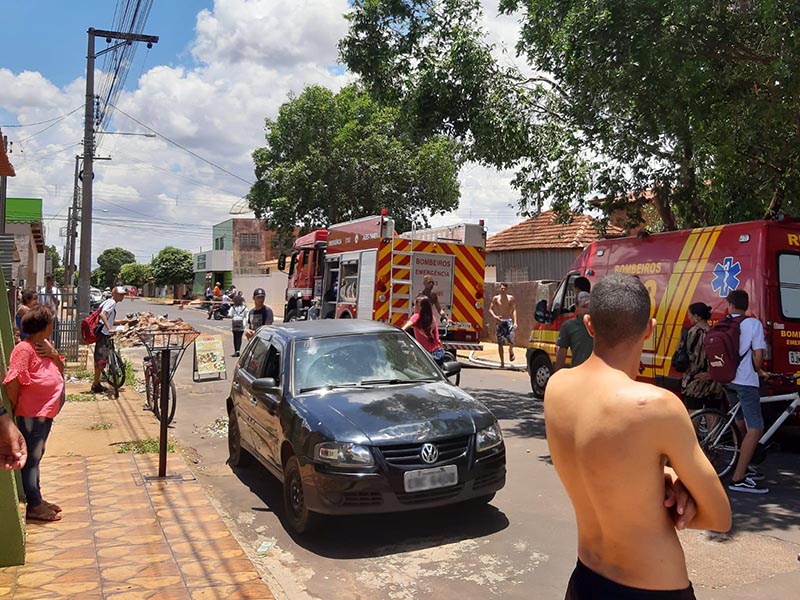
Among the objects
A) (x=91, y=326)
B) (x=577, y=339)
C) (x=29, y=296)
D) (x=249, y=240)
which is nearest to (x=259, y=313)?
(x=91, y=326)

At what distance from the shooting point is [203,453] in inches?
340

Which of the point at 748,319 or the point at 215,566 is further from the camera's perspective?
the point at 748,319

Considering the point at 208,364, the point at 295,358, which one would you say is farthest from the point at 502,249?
the point at 295,358

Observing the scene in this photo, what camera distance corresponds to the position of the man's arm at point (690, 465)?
1.98 m

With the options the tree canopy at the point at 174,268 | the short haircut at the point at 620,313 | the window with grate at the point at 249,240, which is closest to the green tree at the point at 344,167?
the short haircut at the point at 620,313

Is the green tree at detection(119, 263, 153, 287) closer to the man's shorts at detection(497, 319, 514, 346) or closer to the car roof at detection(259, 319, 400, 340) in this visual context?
the man's shorts at detection(497, 319, 514, 346)

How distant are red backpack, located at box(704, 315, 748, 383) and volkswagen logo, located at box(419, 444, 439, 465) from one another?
2965 millimetres

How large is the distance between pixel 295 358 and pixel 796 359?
5.37 m

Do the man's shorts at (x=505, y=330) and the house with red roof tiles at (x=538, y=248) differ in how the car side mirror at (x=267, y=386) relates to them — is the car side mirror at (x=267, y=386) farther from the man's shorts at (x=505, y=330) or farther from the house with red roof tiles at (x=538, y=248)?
the house with red roof tiles at (x=538, y=248)

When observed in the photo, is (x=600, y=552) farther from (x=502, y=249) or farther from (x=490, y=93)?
(x=502, y=249)

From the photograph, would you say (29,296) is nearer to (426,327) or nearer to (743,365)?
(426,327)

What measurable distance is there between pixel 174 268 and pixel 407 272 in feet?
240

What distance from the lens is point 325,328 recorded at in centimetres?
706

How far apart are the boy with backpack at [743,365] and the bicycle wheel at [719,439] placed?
0.47 ft
